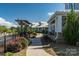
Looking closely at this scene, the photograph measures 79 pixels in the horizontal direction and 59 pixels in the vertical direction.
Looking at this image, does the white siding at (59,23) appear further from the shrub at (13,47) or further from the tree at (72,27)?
the shrub at (13,47)

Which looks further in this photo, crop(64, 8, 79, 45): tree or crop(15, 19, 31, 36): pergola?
crop(15, 19, 31, 36): pergola

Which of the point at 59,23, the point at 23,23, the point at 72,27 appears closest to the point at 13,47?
the point at 72,27

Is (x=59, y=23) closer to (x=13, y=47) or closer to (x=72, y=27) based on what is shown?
(x=72, y=27)

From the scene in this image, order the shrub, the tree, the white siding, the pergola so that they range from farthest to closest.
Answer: the pergola → the white siding → the tree → the shrub

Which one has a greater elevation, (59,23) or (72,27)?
(59,23)

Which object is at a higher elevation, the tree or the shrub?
the tree

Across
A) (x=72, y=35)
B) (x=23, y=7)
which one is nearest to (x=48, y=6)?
(x=23, y=7)

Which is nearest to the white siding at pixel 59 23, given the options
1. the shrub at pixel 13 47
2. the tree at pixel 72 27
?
the tree at pixel 72 27

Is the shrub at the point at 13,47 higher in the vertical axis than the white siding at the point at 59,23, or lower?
lower

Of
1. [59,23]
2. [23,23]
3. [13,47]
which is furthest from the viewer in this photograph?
[23,23]

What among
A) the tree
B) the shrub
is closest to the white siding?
the tree

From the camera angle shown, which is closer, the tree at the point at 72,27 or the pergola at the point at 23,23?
the tree at the point at 72,27

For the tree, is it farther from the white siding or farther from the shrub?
the shrub

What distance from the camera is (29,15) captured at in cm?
1554
